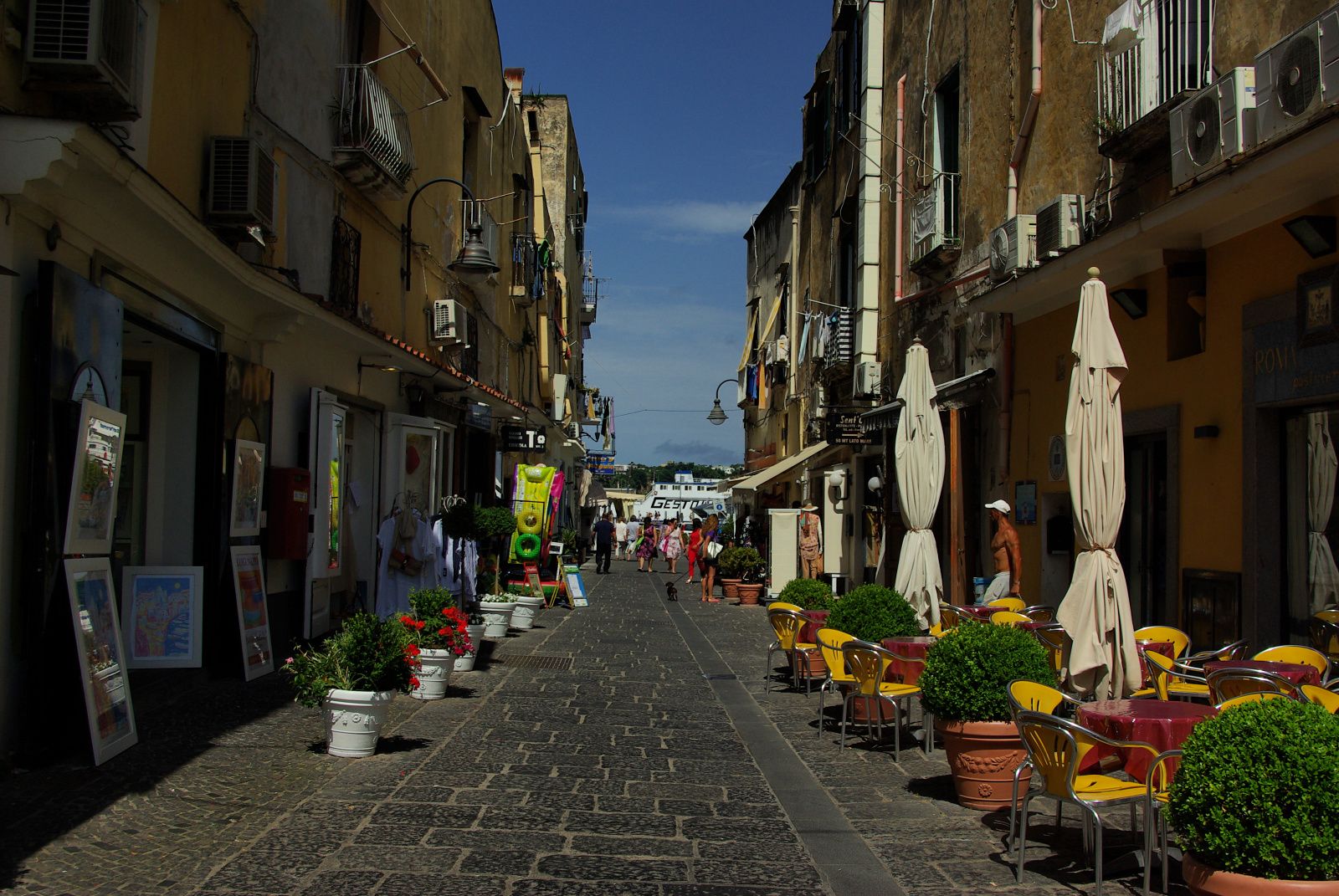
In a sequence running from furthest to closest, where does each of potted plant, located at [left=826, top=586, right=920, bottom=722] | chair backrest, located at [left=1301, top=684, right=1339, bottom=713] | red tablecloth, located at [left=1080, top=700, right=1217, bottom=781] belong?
potted plant, located at [left=826, top=586, right=920, bottom=722] < chair backrest, located at [left=1301, top=684, right=1339, bottom=713] < red tablecloth, located at [left=1080, top=700, right=1217, bottom=781]

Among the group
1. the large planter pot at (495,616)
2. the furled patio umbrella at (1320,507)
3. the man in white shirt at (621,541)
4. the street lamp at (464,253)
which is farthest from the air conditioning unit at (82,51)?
the man in white shirt at (621,541)

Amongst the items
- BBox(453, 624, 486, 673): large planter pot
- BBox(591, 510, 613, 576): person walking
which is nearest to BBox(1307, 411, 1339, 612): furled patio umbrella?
BBox(453, 624, 486, 673): large planter pot

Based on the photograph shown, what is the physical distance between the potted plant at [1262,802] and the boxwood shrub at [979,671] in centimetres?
213

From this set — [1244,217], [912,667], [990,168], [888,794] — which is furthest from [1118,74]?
[888,794]

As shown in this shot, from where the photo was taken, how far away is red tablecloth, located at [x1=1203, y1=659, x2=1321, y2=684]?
6.68 metres

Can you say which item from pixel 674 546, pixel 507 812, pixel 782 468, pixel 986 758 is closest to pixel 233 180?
pixel 507 812

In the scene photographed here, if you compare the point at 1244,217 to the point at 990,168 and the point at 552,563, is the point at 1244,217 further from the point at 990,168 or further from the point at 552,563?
the point at 552,563

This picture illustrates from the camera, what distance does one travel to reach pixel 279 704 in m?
8.86

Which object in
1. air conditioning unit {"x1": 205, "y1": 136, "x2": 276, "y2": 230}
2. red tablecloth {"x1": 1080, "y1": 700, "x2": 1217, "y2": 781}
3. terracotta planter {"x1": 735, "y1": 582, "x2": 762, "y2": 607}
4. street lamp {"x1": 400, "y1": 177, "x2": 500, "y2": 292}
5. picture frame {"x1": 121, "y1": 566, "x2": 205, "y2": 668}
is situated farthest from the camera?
terracotta planter {"x1": 735, "y1": 582, "x2": 762, "y2": 607}

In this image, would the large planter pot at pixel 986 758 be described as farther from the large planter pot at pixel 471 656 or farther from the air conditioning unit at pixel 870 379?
the air conditioning unit at pixel 870 379

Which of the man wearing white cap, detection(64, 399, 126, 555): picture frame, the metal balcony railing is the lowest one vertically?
the man wearing white cap

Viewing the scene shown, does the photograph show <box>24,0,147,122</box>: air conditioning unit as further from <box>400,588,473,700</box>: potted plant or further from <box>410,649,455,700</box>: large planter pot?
<box>410,649,455,700</box>: large planter pot

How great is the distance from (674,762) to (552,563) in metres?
15.0

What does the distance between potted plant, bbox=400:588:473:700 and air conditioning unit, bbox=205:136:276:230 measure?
338 centimetres
